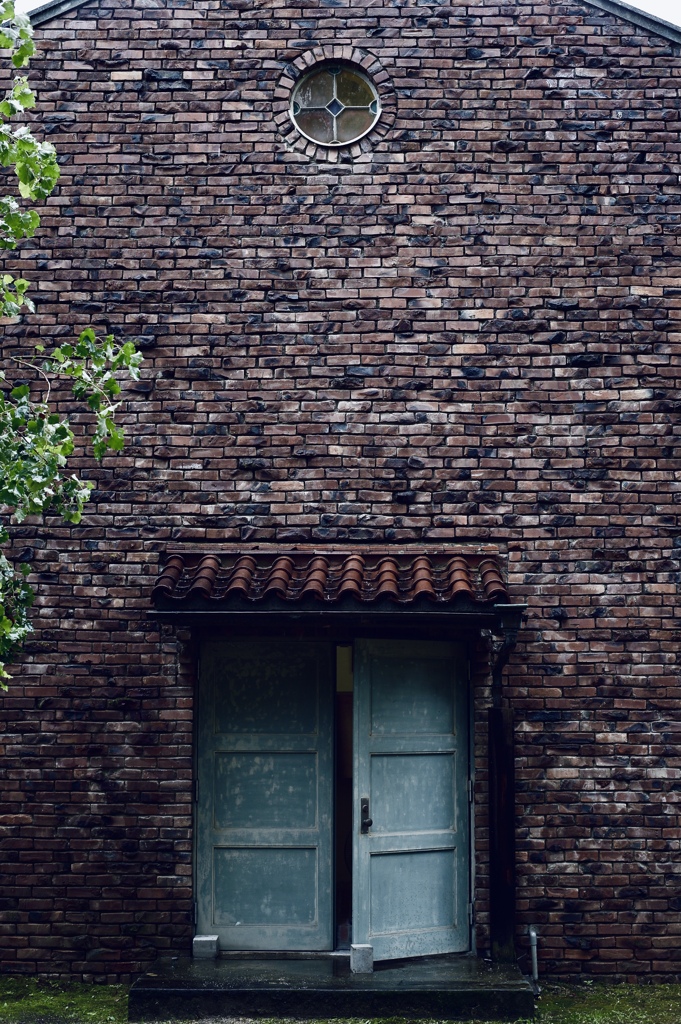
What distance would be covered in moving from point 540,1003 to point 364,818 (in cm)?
154

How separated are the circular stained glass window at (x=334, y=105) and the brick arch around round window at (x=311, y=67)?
2.7 inches

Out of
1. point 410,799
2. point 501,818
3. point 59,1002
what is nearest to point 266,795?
point 410,799

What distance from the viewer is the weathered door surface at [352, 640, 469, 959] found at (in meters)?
6.49

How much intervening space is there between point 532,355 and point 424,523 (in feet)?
4.59

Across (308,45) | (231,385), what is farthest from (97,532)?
(308,45)

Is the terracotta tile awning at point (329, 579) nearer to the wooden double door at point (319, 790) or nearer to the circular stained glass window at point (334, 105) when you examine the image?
the wooden double door at point (319, 790)

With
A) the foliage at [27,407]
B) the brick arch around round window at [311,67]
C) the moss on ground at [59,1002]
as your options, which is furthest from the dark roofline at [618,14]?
the moss on ground at [59,1002]

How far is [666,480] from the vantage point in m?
7.02

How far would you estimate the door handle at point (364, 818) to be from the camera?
6484mm

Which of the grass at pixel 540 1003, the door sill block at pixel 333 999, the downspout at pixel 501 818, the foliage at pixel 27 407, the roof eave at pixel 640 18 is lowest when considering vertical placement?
the grass at pixel 540 1003

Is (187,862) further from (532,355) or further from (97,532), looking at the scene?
(532,355)

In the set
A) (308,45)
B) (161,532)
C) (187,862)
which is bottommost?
(187,862)

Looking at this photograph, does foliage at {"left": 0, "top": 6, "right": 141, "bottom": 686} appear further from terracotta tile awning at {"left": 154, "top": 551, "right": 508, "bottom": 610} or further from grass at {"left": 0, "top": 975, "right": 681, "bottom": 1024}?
grass at {"left": 0, "top": 975, "right": 681, "bottom": 1024}

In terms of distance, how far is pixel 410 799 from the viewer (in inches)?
264
